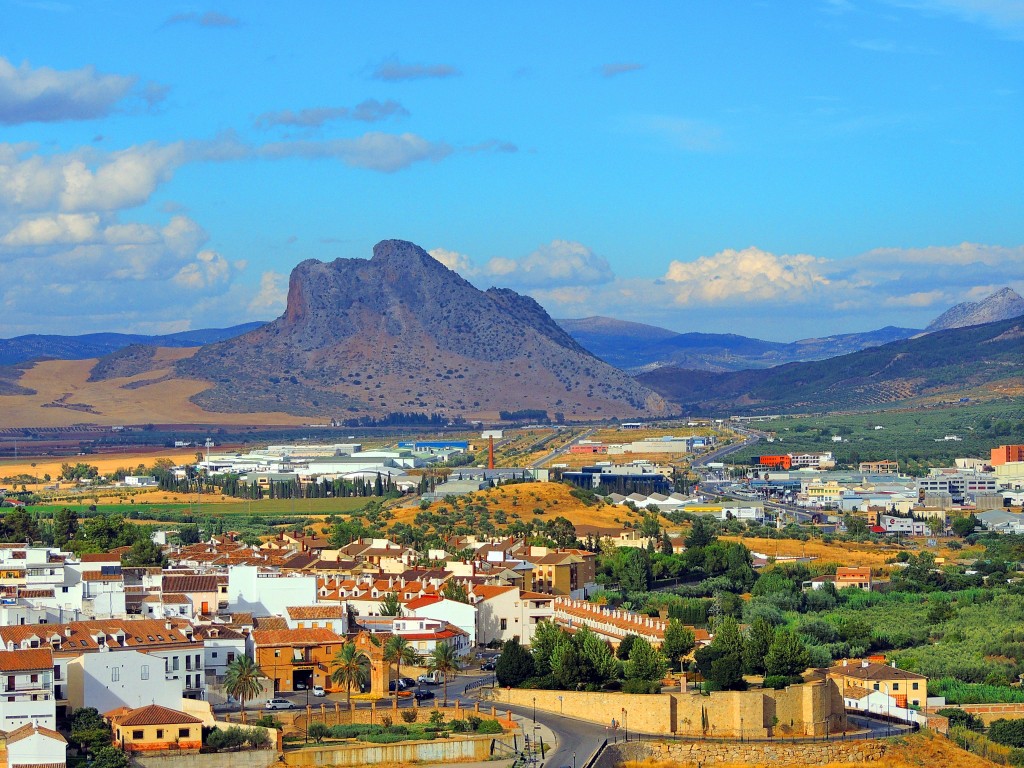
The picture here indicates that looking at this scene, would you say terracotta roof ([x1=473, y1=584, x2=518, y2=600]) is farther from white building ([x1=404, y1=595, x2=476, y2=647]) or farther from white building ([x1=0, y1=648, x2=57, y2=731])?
white building ([x1=0, y1=648, x2=57, y2=731])

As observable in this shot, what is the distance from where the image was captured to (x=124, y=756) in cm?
4019

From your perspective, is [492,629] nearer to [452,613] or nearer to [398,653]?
[452,613]

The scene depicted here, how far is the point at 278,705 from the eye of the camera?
45.8m

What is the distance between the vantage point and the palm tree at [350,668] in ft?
159

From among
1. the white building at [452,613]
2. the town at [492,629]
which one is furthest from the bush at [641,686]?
the white building at [452,613]

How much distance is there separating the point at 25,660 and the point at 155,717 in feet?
9.86

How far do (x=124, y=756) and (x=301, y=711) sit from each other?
18.8ft

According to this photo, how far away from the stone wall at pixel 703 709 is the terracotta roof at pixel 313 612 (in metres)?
7.56

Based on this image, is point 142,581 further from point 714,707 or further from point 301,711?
point 714,707

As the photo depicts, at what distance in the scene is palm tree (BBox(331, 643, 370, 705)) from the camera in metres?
48.5

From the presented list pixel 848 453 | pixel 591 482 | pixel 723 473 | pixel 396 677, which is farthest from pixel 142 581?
pixel 848 453

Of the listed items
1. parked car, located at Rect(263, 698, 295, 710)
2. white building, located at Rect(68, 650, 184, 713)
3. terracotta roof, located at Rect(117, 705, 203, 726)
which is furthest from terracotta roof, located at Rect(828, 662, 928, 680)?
terracotta roof, located at Rect(117, 705, 203, 726)

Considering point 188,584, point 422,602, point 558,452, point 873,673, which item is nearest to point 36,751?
point 188,584

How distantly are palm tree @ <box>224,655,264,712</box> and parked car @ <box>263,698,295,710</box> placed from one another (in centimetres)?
46
